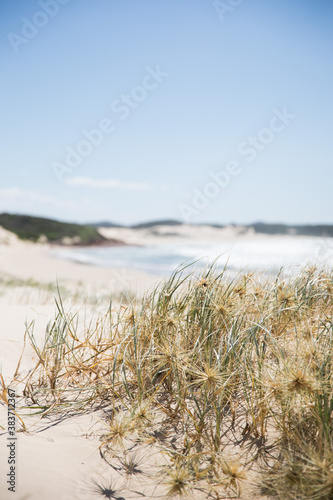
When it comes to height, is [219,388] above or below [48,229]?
above

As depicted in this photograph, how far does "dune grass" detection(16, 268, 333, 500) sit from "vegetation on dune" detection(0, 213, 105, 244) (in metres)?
29.2

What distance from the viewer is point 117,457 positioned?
233cm

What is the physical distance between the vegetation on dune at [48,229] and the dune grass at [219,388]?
29187 mm

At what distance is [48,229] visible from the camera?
111 feet

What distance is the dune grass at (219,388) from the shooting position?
2074 mm

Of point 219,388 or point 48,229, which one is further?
point 48,229

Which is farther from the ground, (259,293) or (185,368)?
(259,293)

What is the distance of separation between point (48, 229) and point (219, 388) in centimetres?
3331

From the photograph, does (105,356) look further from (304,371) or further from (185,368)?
(304,371)

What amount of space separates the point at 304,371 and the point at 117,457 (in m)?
1.25

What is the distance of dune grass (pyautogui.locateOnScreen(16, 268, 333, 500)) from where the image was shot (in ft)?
6.81

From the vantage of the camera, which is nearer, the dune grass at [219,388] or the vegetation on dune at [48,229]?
the dune grass at [219,388]

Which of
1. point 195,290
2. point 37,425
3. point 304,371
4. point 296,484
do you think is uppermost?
point 195,290

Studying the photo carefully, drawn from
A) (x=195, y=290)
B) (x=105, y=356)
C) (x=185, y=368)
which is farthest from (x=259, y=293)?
(x=105, y=356)
